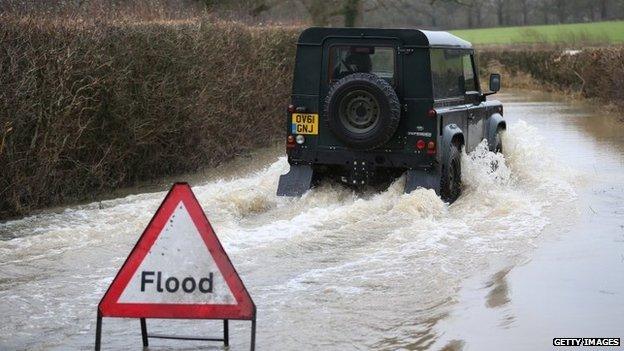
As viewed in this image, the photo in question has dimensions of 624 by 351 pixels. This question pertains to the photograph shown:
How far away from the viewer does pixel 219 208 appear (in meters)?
11.7

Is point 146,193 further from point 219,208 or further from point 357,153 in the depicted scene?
point 357,153

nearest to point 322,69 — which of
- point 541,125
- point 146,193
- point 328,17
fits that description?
point 146,193

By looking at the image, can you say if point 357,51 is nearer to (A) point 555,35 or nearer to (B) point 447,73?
(B) point 447,73

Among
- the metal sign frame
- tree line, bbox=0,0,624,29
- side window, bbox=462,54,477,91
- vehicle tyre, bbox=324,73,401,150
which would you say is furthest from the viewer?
tree line, bbox=0,0,624,29

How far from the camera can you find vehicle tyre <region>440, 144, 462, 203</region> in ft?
39.7

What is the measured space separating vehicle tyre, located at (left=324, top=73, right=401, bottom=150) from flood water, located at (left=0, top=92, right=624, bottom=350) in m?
0.74

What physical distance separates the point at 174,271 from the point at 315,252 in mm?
3696

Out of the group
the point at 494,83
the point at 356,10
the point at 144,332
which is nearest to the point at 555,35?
the point at 356,10

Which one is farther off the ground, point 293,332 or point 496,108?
point 496,108

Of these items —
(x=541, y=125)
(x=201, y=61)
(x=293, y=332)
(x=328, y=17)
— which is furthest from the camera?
(x=328, y=17)

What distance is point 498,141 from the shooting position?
15039 millimetres

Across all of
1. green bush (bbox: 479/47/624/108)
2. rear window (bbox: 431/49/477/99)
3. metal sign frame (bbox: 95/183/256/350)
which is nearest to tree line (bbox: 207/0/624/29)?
green bush (bbox: 479/47/624/108)

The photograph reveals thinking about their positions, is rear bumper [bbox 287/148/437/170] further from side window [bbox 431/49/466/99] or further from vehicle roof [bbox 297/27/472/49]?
vehicle roof [bbox 297/27/472/49]

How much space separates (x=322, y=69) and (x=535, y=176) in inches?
166
